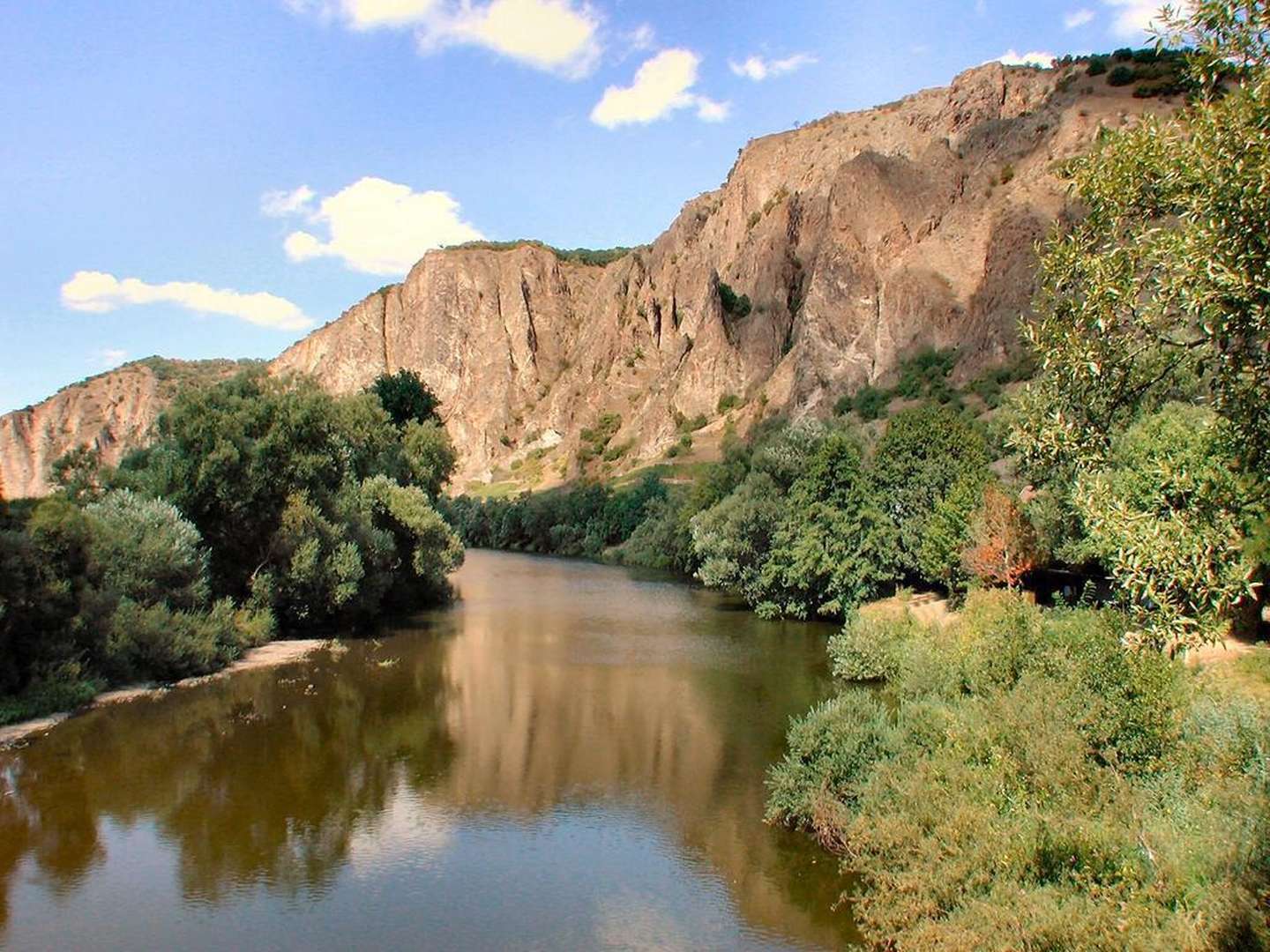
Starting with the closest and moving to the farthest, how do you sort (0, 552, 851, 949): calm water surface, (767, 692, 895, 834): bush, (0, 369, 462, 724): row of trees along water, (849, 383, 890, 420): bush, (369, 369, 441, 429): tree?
(0, 552, 851, 949): calm water surface → (767, 692, 895, 834): bush → (0, 369, 462, 724): row of trees along water → (369, 369, 441, 429): tree → (849, 383, 890, 420): bush

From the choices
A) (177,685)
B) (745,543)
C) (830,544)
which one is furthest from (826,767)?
(745,543)

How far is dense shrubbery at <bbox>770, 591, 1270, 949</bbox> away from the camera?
9484 millimetres

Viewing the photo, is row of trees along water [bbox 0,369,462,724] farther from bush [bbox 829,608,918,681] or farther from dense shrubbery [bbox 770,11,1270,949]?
dense shrubbery [bbox 770,11,1270,949]

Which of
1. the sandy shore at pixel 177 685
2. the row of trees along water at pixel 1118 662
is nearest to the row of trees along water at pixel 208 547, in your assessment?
the sandy shore at pixel 177 685

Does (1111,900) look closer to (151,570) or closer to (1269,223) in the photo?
(1269,223)

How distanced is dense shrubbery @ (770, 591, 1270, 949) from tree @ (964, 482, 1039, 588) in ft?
37.4

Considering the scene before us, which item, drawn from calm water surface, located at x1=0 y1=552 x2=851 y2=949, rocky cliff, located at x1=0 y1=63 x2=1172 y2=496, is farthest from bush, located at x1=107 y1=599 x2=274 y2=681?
rocky cliff, located at x1=0 y1=63 x2=1172 y2=496

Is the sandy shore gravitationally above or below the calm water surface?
above

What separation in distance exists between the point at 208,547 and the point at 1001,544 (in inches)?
964

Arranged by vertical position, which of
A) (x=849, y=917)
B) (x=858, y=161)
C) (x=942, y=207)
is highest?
(x=858, y=161)

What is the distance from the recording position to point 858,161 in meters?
82.2

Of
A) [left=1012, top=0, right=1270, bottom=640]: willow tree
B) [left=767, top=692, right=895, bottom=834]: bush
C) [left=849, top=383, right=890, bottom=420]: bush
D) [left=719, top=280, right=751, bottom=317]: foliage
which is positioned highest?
[left=719, top=280, right=751, bottom=317]: foliage

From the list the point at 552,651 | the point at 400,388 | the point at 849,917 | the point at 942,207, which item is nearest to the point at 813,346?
the point at 942,207

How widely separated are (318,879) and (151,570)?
1587cm
